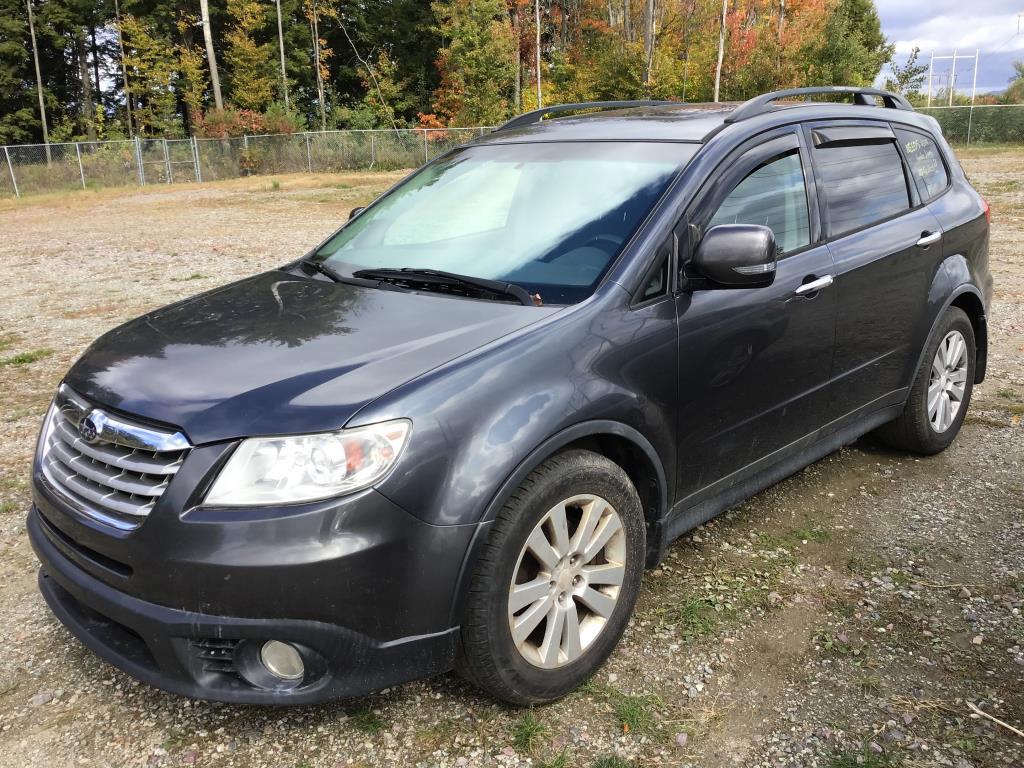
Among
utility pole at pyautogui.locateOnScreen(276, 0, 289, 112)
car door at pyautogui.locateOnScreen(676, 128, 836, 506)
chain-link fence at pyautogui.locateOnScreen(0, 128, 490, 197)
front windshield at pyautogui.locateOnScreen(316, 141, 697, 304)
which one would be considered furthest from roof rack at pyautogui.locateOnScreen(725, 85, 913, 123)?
utility pole at pyautogui.locateOnScreen(276, 0, 289, 112)

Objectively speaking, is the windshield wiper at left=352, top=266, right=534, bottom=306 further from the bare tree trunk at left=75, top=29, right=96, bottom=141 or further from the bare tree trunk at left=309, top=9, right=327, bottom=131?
the bare tree trunk at left=75, top=29, right=96, bottom=141

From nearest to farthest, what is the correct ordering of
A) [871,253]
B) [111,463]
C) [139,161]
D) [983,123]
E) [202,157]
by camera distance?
[111,463] < [871,253] < [139,161] < [202,157] < [983,123]

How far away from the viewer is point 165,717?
103 inches

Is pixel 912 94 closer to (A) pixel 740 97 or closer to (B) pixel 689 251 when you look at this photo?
(A) pixel 740 97

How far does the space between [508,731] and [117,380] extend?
161 cm

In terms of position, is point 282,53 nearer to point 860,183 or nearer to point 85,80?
point 85,80

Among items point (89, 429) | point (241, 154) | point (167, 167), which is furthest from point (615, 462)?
point (241, 154)

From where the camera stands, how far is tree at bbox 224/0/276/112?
4262 centimetres

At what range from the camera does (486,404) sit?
2.36 m

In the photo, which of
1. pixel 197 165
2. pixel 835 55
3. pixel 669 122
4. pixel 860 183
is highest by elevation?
pixel 835 55

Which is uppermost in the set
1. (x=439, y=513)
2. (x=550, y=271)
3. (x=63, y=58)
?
(x=63, y=58)

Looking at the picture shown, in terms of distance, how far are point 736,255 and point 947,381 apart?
2390mm

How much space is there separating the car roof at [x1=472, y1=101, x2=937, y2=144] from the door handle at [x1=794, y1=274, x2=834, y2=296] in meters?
0.65

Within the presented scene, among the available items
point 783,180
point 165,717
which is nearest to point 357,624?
point 165,717
